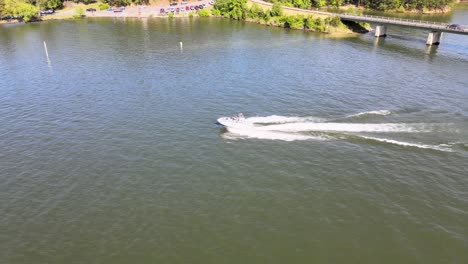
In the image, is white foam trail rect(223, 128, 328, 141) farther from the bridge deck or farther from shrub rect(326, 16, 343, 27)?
shrub rect(326, 16, 343, 27)

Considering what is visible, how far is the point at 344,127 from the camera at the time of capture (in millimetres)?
61688

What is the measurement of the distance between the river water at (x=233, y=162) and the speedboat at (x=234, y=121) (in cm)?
134

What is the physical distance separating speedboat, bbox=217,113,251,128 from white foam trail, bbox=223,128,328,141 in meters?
0.73

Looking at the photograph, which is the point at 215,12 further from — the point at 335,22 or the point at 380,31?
the point at 380,31

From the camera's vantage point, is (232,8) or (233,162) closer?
(233,162)

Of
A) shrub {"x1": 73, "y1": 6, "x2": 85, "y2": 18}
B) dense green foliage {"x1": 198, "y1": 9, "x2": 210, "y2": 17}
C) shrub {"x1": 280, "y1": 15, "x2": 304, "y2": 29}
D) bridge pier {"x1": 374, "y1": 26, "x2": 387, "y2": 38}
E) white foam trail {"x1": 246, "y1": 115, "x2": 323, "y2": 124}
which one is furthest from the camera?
dense green foliage {"x1": 198, "y1": 9, "x2": 210, "y2": 17}

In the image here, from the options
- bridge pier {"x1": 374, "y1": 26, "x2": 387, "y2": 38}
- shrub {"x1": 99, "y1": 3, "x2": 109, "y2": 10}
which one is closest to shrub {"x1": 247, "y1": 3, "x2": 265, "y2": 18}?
bridge pier {"x1": 374, "y1": 26, "x2": 387, "y2": 38}

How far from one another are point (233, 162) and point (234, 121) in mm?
10544

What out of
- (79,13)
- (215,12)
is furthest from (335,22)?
(79,13)

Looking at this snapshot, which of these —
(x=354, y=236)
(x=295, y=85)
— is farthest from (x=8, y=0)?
(x=354, y=236)

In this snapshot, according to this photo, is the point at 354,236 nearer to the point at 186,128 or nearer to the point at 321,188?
the point at 321,188

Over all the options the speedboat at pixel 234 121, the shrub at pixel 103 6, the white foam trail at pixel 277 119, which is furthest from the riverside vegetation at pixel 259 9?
the speedboat at pixel 234 121

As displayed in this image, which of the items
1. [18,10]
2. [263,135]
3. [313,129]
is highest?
[18,10]

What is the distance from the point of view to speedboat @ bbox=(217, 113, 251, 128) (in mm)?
61281
